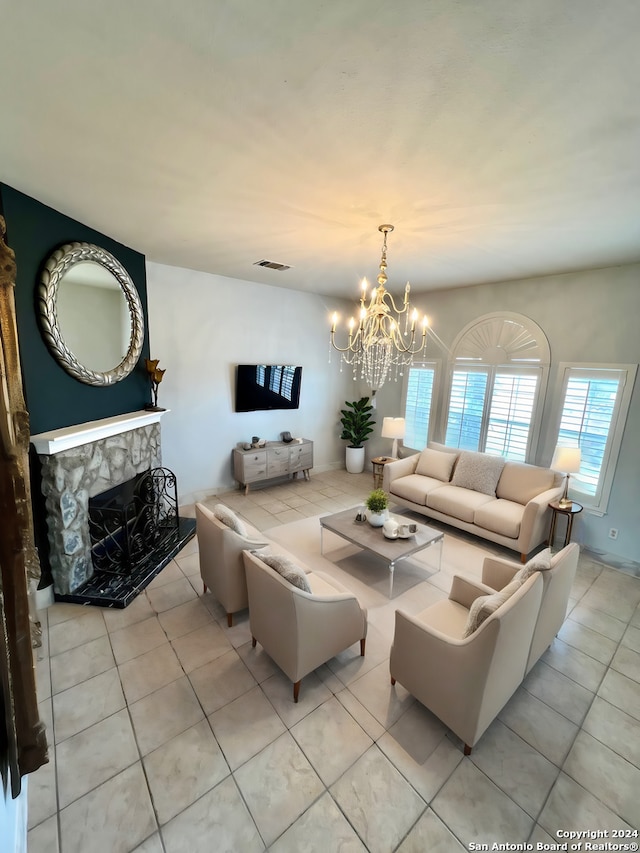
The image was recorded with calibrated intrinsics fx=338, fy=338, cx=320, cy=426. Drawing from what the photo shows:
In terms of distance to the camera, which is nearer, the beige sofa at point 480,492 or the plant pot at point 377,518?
the plant pot at point 377,518

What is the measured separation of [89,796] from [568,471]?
4.31m

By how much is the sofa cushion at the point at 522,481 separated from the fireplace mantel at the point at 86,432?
415 centimetres

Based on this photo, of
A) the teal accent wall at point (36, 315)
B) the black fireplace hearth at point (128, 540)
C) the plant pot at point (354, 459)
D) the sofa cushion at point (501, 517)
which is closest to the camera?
the teal accent wall at point (36, 315)

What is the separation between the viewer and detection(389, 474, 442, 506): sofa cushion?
4.34 meters

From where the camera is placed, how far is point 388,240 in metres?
3.02

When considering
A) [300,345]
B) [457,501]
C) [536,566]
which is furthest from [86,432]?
[457,501]

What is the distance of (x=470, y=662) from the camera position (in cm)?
162

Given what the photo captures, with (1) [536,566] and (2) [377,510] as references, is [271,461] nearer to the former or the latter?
(2) [377,510]

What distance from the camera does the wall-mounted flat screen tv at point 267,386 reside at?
4.95 meters

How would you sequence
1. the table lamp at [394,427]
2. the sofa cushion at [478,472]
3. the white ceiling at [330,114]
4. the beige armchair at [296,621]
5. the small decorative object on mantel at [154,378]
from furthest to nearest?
the table lamp at [394,427] < the sofa cushion at [478,472] < the small decorative object on mantel at [154,378] < the beige armchair at [296,621] < the white ceiling at [330,114]

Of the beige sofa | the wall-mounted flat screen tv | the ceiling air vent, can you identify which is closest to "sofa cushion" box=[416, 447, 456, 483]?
the beige sofa

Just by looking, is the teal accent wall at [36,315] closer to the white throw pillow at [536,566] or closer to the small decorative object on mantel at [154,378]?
the small decorative object on mantel at [154,378]

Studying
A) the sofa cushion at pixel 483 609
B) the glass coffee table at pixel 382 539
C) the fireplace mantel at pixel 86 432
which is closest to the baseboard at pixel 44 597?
the fireplace mantel at pixel 86 432

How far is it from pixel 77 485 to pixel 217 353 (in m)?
2.52
